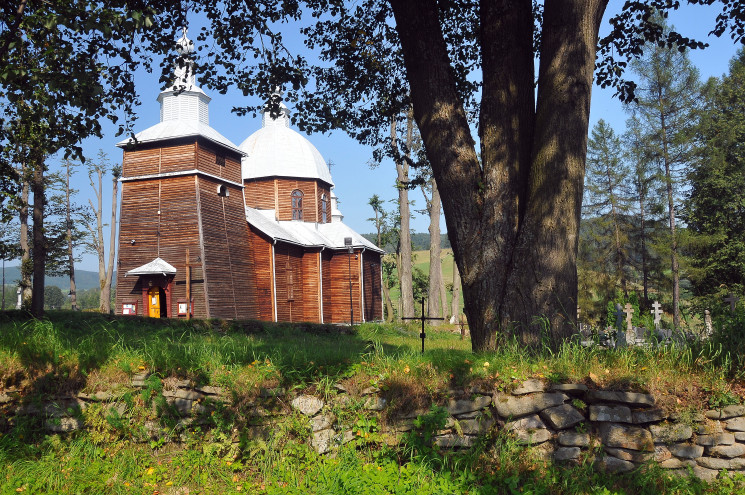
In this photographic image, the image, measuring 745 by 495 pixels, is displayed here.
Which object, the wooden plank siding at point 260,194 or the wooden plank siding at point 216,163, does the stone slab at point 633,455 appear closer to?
the wooden plank siding at point 216,163

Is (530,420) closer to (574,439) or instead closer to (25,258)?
(574,439)

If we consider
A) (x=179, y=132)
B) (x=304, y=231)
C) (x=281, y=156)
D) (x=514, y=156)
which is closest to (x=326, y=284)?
(x=304, y=231)

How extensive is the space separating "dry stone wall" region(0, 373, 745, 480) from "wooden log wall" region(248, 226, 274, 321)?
21.7 meters

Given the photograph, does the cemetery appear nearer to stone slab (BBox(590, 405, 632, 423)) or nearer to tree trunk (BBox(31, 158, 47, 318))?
stone slab (BBox(590, 405, 632, 423))

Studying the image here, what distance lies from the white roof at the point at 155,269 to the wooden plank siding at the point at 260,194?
38.3ft

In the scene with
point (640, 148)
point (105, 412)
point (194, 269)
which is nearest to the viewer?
point (105, 412)

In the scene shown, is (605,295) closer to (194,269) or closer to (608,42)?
(194,269)

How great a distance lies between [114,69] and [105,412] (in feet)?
18.2

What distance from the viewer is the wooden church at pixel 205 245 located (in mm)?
23391

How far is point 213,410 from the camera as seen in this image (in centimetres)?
551

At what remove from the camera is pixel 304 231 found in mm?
32812

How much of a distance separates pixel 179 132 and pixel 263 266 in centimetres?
777

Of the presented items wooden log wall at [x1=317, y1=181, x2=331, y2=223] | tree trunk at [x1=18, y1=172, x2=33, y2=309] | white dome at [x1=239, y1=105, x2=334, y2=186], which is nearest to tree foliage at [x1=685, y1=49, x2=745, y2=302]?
wooden log wall at [x1=317, y1=181, x2=331, y2=223]

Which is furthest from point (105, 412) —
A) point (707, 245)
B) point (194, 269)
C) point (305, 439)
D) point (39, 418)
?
point (707, 245)
